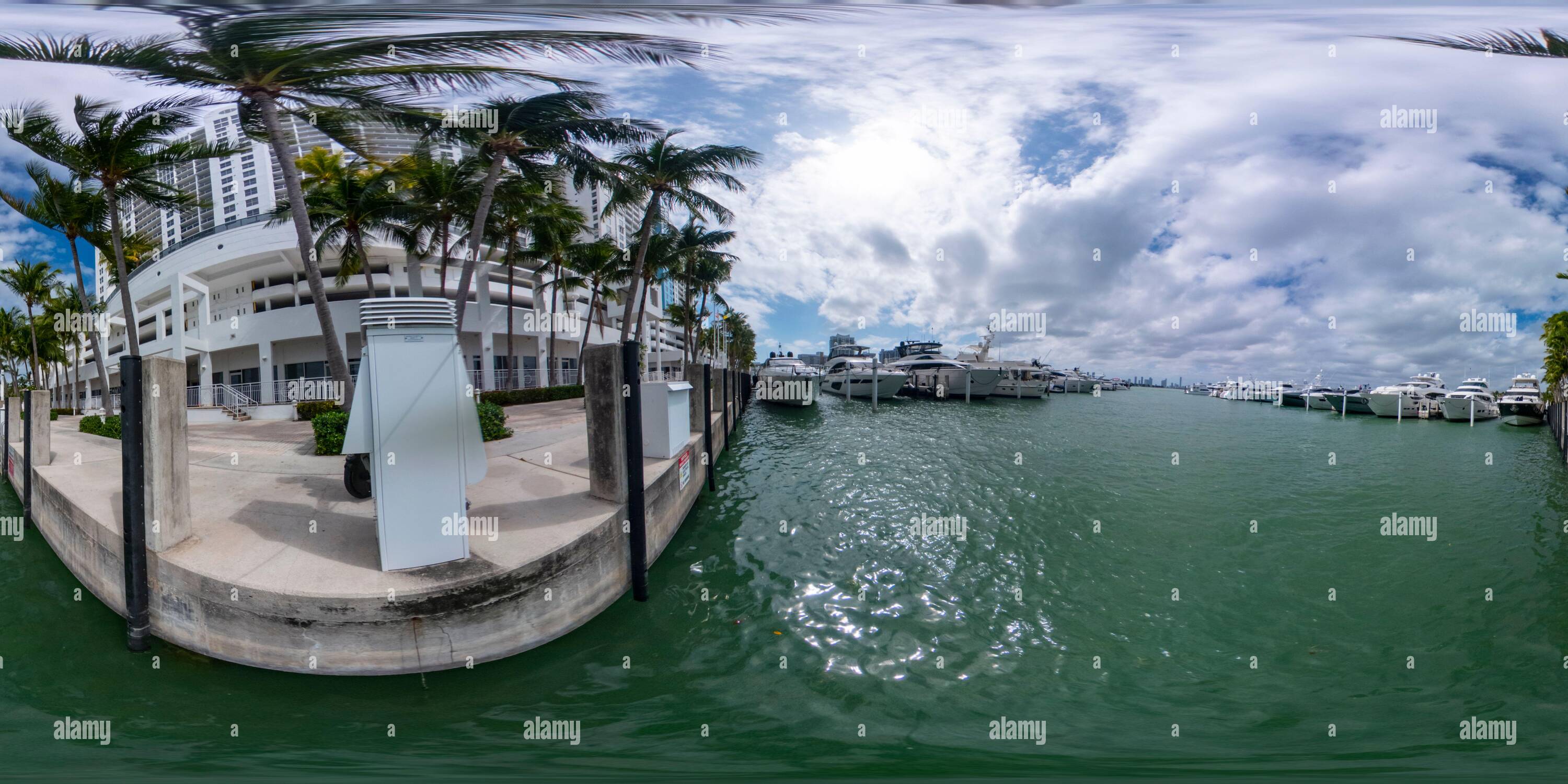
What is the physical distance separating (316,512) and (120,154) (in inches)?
544

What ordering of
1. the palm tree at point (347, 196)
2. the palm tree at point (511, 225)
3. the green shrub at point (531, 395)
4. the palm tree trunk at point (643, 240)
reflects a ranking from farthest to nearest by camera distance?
the green shrub at point (531, 395) → the palm tree trunk at point (643, 240) → the palm tree at point (511, 225) → the palm tree at point (347, 196)

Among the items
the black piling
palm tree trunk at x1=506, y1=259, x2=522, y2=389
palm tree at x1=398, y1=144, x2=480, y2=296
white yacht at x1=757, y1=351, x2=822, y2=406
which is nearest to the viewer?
the black piling

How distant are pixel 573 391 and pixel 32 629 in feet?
65.7

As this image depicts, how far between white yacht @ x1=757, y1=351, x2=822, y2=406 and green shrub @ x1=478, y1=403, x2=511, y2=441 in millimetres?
16785

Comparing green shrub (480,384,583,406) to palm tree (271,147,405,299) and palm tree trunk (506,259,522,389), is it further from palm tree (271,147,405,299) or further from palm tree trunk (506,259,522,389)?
palm tree (271,147,405,299)

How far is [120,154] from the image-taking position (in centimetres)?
1145

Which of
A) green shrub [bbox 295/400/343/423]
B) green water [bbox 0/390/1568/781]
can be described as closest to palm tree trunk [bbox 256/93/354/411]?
green water [bbox 0/390/1568/781]

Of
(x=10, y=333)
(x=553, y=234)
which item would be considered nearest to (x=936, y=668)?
(x=553, y=234)

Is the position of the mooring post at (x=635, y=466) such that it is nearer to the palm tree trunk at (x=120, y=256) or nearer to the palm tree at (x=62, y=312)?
the palm tree trunk at (x=120, y=256)

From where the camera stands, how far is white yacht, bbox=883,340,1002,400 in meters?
34.6

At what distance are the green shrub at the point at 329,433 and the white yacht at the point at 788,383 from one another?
62.5 feet

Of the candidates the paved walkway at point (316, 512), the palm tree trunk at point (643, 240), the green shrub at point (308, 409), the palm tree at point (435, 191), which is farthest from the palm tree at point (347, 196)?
the paved walkway at point (316, 512)

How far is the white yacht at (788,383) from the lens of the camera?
2602cm

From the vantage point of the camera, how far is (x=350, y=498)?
5672 mm
